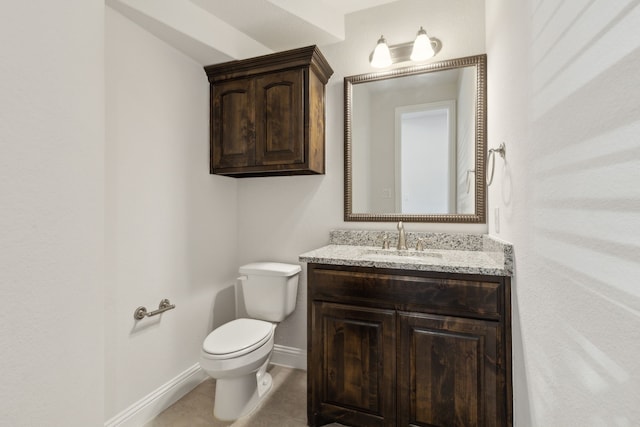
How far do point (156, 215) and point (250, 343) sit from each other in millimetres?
942

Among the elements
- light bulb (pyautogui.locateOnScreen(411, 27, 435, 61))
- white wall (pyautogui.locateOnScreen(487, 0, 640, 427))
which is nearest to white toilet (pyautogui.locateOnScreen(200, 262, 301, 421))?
white wall (pyautogui.locateOnScreen(487, 0, 640, 427))

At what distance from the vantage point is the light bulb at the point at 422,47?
1.83 m

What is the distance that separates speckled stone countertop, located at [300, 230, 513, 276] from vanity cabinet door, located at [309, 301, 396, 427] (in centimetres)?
25

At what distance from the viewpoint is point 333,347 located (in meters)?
1.56

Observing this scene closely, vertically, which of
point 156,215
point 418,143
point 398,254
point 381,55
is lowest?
point 398,254

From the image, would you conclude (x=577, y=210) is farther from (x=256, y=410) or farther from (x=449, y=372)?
(x=256, y=410)

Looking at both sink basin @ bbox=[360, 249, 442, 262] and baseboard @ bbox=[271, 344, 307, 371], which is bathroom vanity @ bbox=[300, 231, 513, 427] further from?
baseboard @ bbox=[271, 344, 307, 371]

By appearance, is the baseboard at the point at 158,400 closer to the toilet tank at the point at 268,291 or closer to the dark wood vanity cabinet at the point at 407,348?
the toilet tank at the point at 268,291

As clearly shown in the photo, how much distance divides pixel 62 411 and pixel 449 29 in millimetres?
2580

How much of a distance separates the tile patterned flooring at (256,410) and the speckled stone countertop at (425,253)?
930 millimetres

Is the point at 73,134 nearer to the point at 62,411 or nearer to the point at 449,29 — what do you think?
the point at 62,411

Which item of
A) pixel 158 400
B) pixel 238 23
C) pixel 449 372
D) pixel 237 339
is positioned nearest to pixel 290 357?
pixel 237 339

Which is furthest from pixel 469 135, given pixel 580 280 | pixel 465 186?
pixel 580 280

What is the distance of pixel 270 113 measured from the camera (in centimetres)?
199
